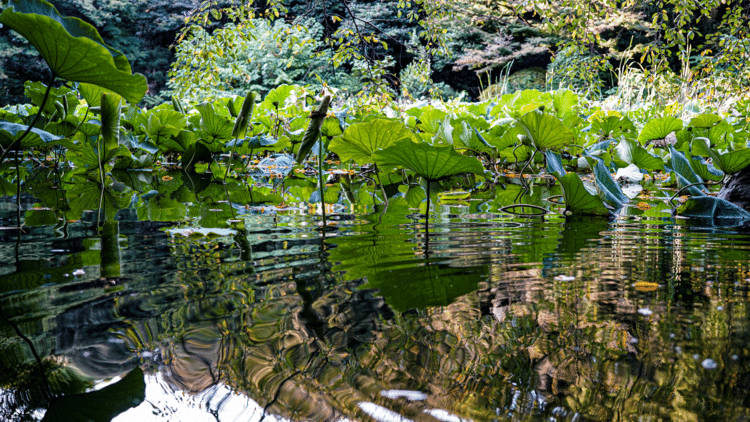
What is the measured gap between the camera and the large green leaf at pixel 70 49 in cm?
69

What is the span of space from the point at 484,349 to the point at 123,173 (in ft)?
10.1

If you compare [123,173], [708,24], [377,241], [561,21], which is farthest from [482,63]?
[377,241]

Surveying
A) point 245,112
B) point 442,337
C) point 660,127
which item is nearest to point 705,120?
point 660,127

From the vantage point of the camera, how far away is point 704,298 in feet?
1.98

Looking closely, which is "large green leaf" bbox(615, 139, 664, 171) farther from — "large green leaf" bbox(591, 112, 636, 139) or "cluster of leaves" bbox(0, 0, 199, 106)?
"cluster of leaves" bbox(0, 0, 199, 106)

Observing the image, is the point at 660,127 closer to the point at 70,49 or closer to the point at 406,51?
the point at 70,49

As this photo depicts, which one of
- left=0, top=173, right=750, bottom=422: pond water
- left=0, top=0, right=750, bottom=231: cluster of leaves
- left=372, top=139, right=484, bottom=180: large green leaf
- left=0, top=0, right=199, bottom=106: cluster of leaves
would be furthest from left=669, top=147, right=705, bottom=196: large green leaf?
left=0, top=0, right=199, bottom=106: cluster of leaves

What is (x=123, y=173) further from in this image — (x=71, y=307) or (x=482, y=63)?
(x=482, y=63)

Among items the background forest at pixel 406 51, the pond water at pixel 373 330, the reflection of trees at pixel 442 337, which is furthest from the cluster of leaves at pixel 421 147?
the background forest at pixel 406 51

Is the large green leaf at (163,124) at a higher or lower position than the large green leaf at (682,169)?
higher

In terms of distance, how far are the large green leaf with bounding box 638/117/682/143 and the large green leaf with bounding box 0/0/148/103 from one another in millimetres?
2595

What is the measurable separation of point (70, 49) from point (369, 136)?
0.71 metres

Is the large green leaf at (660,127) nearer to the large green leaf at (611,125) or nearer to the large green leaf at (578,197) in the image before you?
the large green leaf at (611,125)

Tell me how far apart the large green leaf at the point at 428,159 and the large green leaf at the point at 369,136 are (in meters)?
0.07
